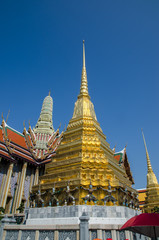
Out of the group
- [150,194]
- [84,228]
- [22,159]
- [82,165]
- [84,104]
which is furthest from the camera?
[150,194]

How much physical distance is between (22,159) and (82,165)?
1430 cm

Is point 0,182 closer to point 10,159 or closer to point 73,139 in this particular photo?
point 10,159

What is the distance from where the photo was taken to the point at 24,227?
7.89 meters

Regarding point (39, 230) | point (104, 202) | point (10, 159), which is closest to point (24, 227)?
point (39, 230)

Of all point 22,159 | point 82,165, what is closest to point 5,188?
point 22,159

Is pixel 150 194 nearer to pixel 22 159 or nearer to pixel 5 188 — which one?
pixel 22 159

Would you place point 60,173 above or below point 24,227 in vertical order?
above

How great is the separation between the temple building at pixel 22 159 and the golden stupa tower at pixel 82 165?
9649 millimetres

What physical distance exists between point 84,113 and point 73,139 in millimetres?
3390

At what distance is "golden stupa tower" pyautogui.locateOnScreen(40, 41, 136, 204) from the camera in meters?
11.4

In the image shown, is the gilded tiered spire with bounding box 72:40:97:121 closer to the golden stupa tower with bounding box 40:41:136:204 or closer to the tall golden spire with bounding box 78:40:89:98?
the tall golden spire with bounding box 78:40:89:98

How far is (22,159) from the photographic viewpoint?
24.2 metres

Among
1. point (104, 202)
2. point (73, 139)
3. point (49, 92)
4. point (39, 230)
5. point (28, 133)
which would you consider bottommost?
point (39, 230)

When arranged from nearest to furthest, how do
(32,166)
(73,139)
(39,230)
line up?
(39,230), (73,139), (32,166)
